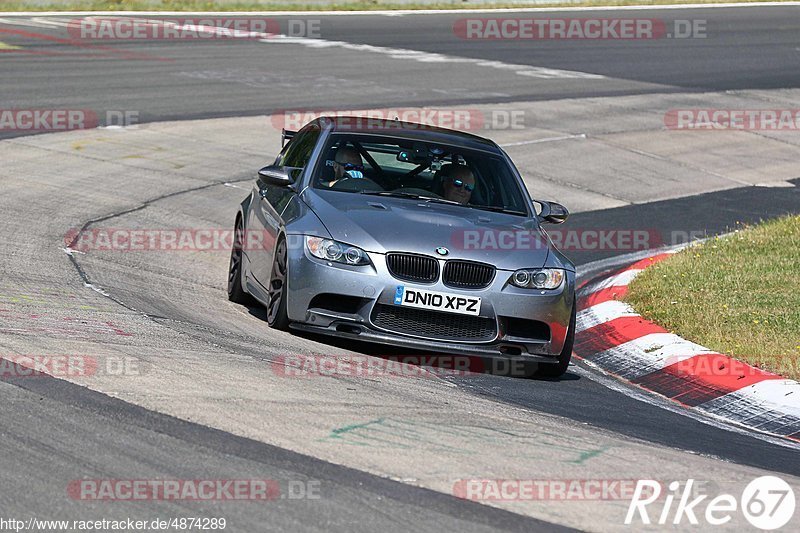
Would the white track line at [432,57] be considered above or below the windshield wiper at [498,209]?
below

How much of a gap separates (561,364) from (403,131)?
235 centimetres

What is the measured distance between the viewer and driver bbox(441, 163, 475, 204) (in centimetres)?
931

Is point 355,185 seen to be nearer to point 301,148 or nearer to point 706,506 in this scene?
point 301,148

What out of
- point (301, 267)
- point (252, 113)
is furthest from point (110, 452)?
point (252, 113)

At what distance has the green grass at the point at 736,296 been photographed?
8922mm

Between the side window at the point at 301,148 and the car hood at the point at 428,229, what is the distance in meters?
0.71

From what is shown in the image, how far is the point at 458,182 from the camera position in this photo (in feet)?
30.8

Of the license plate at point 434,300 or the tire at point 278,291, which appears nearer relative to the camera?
the license plate at point 434,300
